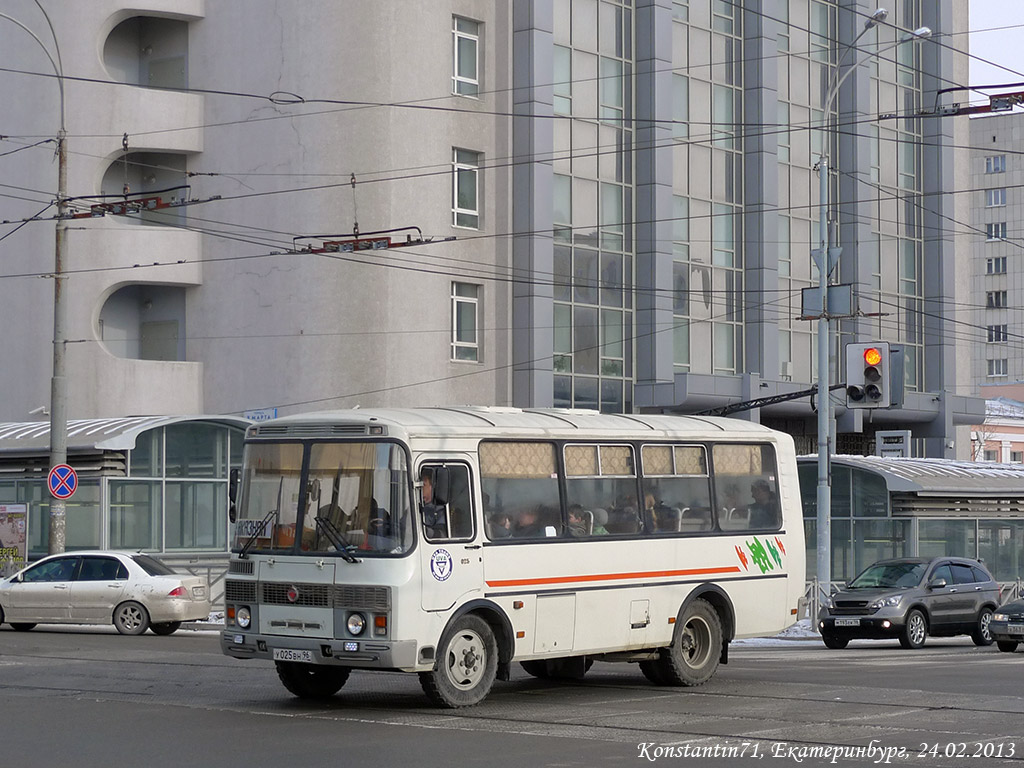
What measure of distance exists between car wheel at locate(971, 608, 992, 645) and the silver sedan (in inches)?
504

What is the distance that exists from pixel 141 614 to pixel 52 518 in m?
5.20

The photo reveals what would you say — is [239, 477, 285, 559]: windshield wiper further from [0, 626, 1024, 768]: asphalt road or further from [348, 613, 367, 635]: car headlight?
[0, 626, 1024, 768]: asphalt road

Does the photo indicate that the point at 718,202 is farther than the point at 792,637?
Yes

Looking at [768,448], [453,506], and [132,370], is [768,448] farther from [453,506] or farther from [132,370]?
[132,370]

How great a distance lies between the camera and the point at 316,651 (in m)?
14.4

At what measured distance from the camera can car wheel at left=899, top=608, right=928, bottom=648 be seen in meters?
25.8

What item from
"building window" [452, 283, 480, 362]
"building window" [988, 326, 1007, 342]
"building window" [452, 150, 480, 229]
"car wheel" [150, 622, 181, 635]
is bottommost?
"car wheel" [150, 622, 181, 635]

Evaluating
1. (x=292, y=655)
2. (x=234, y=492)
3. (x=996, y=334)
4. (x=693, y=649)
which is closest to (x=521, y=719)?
(x=292, y=655)

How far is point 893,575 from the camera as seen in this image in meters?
27.1

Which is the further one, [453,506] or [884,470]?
[884,470]

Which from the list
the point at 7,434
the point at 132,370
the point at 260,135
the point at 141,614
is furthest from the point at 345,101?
the point at 141,614

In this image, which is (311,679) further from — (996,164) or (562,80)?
(996,164)

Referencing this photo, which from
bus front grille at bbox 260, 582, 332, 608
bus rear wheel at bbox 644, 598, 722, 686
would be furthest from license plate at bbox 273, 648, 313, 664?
bus rear wheel at bbox 644, 598, 722, 686

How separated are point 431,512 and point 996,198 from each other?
12064 centimetres
